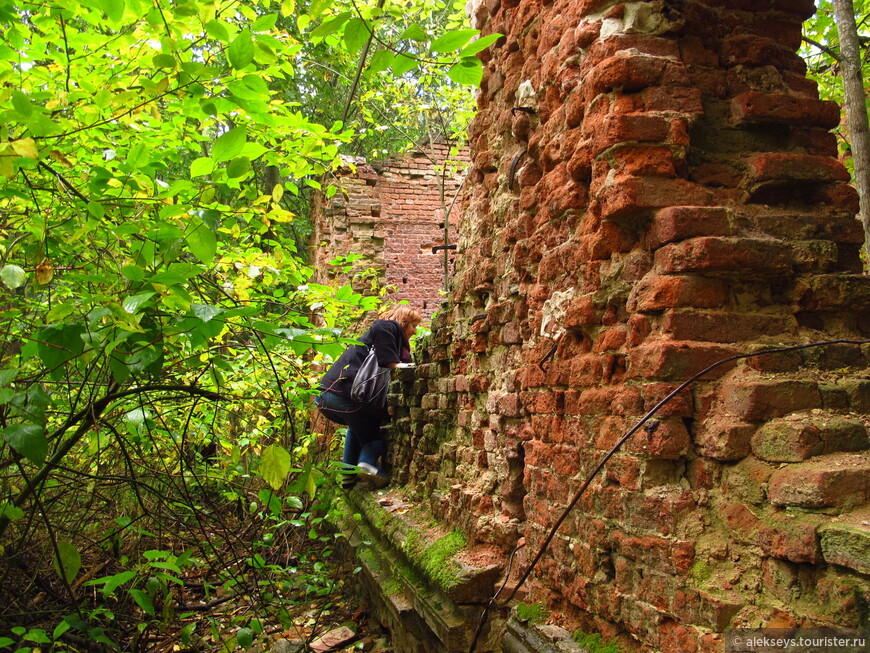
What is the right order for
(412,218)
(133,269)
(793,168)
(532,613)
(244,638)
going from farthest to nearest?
(412,218)
(244,638)
(532,613)
(793,168)
(133,269)

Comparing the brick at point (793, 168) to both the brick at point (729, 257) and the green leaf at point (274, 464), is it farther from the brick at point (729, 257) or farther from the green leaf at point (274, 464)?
the green leaf at point (274, 464)

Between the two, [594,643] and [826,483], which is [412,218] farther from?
[826,483]

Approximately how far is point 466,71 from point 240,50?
75 cm

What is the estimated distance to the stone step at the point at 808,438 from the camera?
1570 mm

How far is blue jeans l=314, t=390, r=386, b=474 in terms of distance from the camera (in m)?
5.16

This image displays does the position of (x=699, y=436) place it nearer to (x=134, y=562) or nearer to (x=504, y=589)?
(x=504, y=589)

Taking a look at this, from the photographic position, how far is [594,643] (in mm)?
1939

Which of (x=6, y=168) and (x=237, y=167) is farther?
(x=237, y=167)

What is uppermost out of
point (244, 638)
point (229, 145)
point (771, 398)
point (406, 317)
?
point (229, 145)

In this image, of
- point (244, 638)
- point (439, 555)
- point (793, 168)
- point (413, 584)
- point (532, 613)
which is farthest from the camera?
point (413, 584)

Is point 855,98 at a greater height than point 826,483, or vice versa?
point 855,98

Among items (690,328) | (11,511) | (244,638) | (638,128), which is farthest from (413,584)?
(638,128)

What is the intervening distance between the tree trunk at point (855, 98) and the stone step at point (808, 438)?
10.7 feet

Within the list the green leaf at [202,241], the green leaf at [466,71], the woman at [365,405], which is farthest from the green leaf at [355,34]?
the woman at [365,405]
